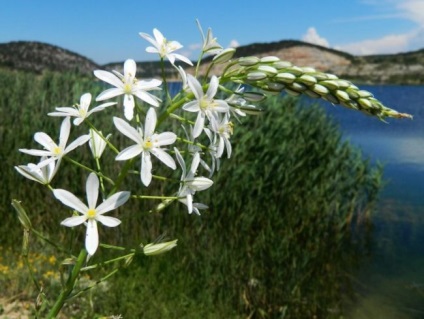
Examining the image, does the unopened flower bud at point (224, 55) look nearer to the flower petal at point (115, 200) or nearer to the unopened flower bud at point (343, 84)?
the unopened flower bud at point (343, 84)

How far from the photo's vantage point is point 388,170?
54.5 ft

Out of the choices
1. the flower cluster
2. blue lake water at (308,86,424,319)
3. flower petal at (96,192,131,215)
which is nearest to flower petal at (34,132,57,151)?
the flower cluster

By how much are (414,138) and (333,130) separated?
16930 millimetres

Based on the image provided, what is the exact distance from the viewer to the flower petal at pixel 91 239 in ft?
6.08

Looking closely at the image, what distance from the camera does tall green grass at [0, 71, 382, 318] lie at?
605 cm

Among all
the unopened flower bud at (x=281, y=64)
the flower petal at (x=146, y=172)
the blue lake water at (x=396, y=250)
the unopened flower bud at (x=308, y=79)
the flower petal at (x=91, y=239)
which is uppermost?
the unopened flower bud at (x=281, y=64)

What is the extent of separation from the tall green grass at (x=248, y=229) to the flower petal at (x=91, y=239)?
3514mm

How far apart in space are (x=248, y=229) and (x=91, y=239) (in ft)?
14.9

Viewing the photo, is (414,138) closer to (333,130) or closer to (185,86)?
(333,130)

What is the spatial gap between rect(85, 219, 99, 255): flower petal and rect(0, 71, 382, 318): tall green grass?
3.51 meters

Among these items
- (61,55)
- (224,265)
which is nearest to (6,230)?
(224,265)

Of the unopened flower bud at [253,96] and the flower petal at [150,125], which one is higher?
the unopened flower bud at [253,96]

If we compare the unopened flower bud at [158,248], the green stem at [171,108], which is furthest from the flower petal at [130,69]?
the unopened flower bud at [158,248]

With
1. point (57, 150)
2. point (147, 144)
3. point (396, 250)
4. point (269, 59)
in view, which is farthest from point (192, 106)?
point (396, 250)
